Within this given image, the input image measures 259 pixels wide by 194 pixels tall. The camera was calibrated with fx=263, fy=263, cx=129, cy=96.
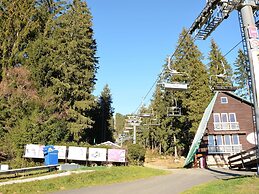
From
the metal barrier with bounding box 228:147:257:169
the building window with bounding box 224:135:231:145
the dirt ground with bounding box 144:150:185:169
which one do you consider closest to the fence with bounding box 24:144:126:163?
the dirt ground with bounding box 144:150:185:169

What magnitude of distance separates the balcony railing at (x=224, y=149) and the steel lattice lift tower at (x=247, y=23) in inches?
717

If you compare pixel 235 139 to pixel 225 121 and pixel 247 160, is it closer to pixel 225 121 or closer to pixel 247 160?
pixel 225 121

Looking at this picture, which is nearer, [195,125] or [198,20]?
[198,20]

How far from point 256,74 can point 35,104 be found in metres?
20.0

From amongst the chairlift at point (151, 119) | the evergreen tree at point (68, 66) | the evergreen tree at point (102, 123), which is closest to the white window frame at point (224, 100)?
the chairlift at point (151, 119)

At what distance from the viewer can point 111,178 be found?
1528cm

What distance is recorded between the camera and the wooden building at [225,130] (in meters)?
29.8

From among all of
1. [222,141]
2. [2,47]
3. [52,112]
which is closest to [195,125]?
[222,141]

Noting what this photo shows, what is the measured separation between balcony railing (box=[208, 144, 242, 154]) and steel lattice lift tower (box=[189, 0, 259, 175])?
59.7ft

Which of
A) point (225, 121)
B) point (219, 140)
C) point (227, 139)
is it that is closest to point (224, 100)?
point (225, 121)

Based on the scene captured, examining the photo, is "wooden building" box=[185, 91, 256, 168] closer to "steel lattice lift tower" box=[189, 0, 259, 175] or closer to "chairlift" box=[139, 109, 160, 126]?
"chairlift" box=[139, 109, 160, 126]

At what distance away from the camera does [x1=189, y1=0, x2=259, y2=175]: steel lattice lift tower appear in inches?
503

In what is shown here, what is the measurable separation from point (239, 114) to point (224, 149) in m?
4.83

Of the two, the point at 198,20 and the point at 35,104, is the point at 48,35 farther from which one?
the point at 198,20
